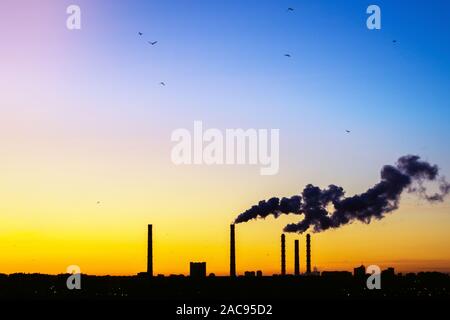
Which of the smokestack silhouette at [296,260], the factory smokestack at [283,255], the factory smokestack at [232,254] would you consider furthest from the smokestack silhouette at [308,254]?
the factory smokestack at [232,254]

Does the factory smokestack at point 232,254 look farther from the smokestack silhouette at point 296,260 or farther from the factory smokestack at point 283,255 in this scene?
the smokestack silhouette at point 296,260

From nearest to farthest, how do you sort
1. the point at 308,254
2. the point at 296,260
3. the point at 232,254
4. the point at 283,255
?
the point at 232,254, the point at 308,254, the point at 283,255, the point at 296,260

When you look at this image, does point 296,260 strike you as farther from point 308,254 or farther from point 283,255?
point 308,254

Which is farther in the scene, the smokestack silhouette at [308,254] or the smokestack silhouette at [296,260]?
the smokestack silhouette at [296,260]

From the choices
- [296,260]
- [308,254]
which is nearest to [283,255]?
[296,260]

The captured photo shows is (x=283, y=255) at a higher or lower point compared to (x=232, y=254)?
lower

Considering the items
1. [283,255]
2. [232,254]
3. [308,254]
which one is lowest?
[283,255]

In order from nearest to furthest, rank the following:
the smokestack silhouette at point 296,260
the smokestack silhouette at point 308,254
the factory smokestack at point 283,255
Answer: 1. the smokestack silhouette at point 308,254
2. the factory smokestack at point 283,255
3. the smokestack silhouette at point 296,260

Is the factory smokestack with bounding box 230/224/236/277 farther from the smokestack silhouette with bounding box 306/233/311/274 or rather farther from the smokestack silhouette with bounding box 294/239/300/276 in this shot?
the smokestack silhouette with bounding box 306/233/311/274

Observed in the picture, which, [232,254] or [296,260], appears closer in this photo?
[232,254]

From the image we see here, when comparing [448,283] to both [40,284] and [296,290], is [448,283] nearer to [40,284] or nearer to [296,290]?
[296,290]

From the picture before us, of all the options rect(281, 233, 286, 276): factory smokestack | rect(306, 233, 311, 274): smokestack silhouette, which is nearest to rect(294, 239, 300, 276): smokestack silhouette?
rect(306, 233, 311, 274): smokestack silhouette

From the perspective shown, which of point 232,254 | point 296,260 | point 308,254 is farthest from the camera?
point 296,260

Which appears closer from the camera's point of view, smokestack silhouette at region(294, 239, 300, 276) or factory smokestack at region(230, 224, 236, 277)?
factory smokestack at region(230, 224, 236, 277)
